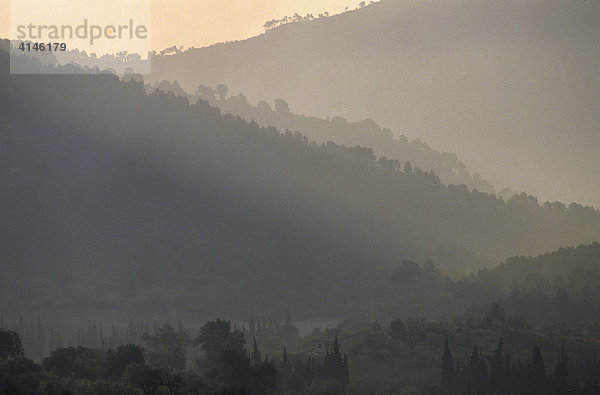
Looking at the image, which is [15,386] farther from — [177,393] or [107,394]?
[177,393]

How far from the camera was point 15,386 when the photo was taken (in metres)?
188

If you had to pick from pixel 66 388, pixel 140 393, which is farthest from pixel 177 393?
pixel 66 388

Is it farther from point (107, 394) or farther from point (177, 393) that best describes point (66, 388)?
point (177, 393)

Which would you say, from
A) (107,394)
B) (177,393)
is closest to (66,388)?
(107,394)

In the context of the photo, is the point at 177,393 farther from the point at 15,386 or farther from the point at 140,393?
the point at 15,386

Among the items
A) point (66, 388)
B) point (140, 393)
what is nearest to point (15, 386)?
point (66, 388)

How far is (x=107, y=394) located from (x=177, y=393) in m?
12.7

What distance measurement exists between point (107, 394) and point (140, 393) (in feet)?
21.0

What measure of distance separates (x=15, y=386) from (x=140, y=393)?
74.6 feet

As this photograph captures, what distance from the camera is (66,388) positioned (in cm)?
19212

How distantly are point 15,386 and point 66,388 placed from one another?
912cm

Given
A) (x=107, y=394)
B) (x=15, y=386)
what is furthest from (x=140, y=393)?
(x=15, y=386)

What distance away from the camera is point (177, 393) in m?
196

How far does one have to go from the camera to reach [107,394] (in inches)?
7628
